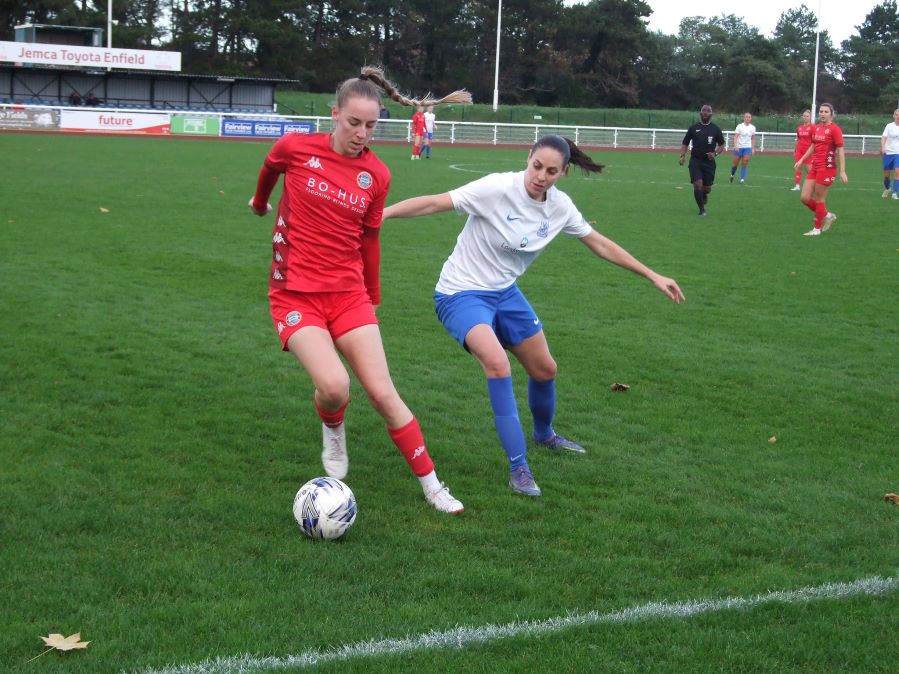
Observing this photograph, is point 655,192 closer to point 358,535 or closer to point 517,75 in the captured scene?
point 358,535

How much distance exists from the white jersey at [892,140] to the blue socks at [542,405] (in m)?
19.5

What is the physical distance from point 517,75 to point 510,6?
513cm

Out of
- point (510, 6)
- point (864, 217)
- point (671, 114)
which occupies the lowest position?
point (864, 217)

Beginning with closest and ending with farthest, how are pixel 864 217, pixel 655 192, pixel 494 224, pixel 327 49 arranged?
pixel 494 224 → pixel 864 217 → pixel 655 192 → pixel 327 49

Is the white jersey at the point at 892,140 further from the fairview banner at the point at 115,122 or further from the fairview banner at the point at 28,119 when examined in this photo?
the fairview banner at the point at 28,119

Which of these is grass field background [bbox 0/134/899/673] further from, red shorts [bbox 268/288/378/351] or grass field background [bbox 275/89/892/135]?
grass field background [bbox 275/89/892/135]

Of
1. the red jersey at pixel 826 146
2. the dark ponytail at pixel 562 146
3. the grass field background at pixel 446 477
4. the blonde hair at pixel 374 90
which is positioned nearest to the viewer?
the grass field background at pixel 446 477

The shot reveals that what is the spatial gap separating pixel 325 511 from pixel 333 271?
1234 millimetres

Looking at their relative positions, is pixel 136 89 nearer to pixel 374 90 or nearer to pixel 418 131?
pixel 418 131

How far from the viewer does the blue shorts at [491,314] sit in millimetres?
5715

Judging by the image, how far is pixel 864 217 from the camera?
1936cm

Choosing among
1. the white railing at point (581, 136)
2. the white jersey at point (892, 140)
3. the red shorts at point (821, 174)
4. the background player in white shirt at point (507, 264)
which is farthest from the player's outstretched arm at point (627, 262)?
the white railing at point (581, 136)

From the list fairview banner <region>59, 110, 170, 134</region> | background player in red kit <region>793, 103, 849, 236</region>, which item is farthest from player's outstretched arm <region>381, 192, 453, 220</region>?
fairview banner <region>59, 110, 170, 134</region>

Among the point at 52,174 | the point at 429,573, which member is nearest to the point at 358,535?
the point at 429,573
